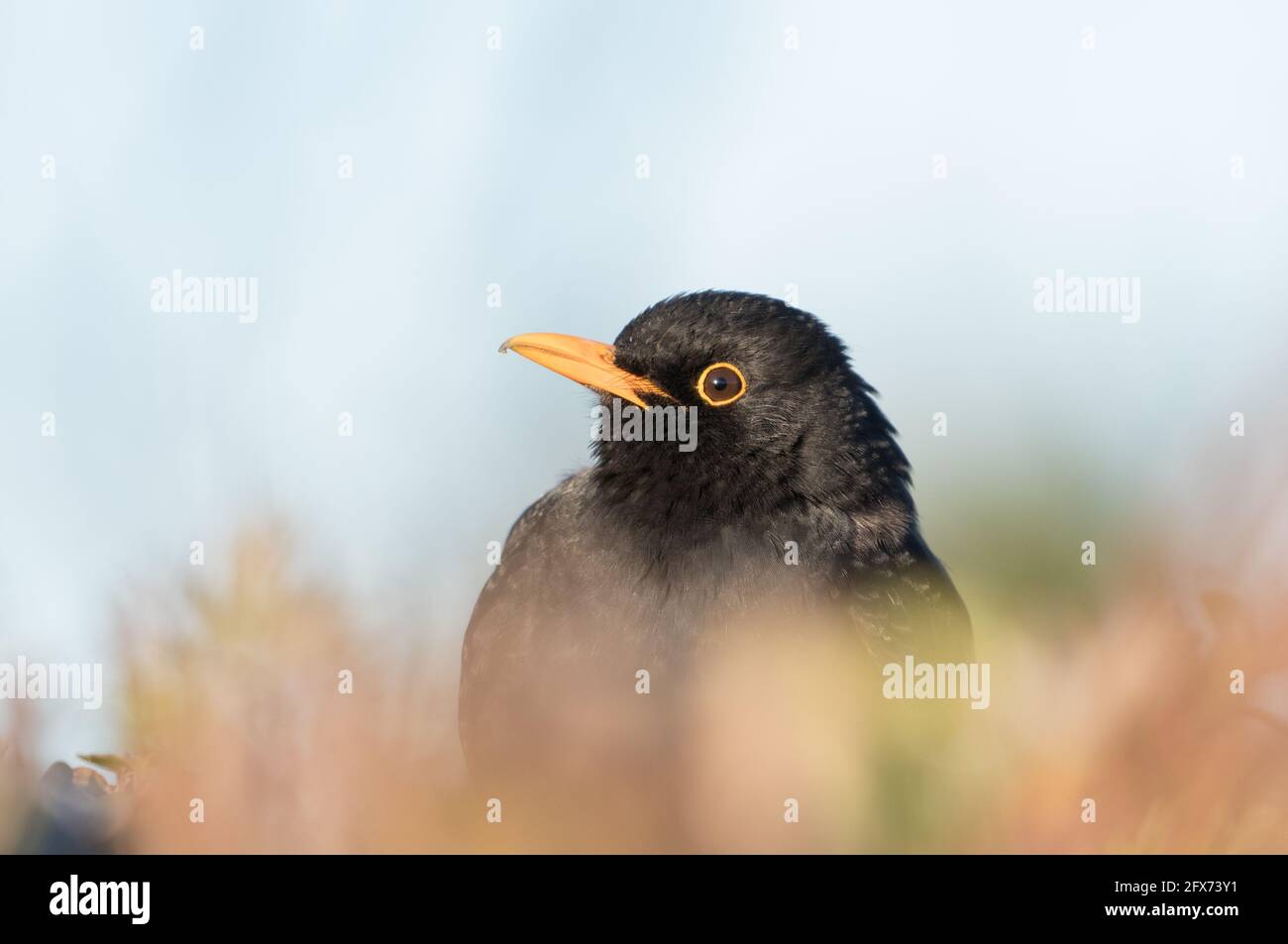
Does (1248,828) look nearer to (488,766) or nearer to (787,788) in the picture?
(787,788)

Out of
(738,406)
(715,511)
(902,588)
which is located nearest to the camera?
(902,588)

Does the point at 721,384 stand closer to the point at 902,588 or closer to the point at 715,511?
the point at 715,511

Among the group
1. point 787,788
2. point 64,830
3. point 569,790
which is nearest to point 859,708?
point 787,788
